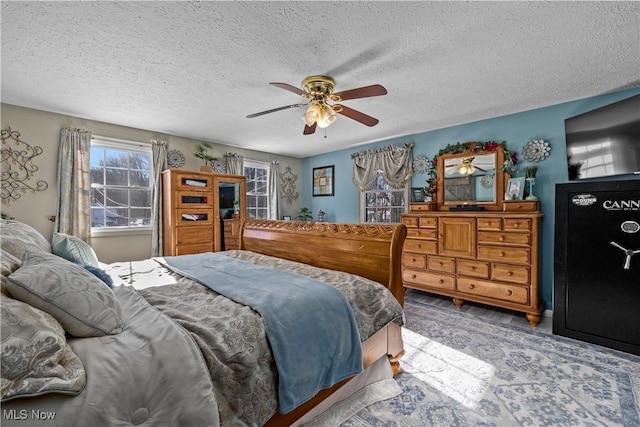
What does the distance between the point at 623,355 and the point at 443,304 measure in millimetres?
1578

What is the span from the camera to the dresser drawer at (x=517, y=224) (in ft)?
9.64

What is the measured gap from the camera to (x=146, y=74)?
7.63 ft

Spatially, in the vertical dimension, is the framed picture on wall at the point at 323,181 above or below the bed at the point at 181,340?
above

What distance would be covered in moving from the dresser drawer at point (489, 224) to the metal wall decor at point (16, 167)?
5.22 meters

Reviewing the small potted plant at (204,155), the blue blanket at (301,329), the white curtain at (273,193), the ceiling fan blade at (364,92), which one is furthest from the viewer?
the white curtain at (273,193)

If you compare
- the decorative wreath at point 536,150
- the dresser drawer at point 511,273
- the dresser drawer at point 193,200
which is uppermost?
the decorative wreath at point 536,150

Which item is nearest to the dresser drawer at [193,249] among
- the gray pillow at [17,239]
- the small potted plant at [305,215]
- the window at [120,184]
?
the window at [120,184]

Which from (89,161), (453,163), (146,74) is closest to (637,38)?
(453,163)

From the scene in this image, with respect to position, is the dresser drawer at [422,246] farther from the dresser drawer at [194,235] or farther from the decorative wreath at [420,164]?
the dresser drawer at [194,235]

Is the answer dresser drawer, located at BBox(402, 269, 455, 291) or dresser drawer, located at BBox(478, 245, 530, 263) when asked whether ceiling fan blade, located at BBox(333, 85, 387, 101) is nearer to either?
dresser drawer, located at BBox(478, 245, 530, 263)

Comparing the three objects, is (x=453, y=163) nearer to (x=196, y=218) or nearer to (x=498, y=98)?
(x=498, y=98)

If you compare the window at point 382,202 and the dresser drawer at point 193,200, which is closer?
the dresser drawer at point 193,200

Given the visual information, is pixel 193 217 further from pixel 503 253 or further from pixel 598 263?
pixel 598 263

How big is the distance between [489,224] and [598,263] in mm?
949
